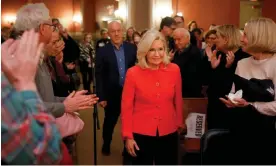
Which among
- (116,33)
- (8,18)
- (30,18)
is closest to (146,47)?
(30,18)

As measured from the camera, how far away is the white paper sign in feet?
9.90

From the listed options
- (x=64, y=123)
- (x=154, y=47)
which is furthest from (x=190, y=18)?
(x=64, y=123)

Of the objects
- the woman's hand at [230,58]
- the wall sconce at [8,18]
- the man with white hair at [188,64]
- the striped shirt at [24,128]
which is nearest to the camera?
the striped shirt at [24,128]

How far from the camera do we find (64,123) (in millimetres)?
1837

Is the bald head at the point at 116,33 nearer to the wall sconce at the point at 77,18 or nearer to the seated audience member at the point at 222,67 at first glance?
the seated audience member at the point at 222,67

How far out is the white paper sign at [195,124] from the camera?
3018 mm

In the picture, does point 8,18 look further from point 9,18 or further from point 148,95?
point 148,95

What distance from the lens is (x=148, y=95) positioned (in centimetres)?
230

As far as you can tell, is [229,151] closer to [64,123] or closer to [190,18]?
[64,123]

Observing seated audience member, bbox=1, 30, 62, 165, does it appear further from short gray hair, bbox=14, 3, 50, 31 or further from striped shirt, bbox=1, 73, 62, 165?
short gray hair, bbox=14, 3, 50, 31

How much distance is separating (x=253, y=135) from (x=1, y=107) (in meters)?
1.45

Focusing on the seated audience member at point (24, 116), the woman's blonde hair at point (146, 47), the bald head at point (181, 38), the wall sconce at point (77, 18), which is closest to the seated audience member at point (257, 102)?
the woman's blonde hair at point (146, 47)

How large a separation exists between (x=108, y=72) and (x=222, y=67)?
1494 millimetres

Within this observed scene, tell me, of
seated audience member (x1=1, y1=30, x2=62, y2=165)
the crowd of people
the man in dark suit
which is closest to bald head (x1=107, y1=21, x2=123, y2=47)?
the man in dark suit
